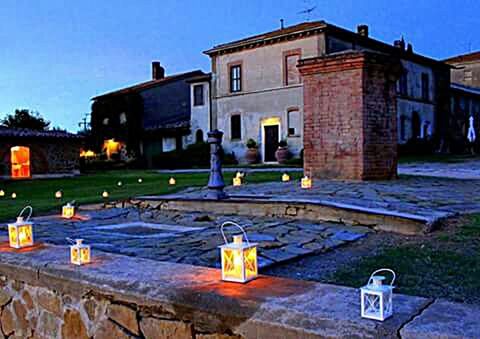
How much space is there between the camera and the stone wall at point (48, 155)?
1930 cm

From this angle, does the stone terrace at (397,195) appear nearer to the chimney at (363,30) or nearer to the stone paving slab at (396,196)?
the stone paving slab at (396,196)

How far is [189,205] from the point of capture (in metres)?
6.37

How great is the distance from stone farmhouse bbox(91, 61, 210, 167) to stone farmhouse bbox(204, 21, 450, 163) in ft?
11.2

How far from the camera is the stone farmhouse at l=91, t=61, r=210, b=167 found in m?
27.0

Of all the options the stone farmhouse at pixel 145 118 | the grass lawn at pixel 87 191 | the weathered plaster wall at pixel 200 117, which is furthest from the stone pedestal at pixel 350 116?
the stone farmhouse at pixel 145 118

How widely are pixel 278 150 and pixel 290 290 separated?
18.9 metres

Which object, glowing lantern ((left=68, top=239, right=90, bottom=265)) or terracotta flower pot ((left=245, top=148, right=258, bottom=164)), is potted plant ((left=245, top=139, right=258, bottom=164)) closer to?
terracotta flower pot ((left=245, top=148, right=258, bottom=164))

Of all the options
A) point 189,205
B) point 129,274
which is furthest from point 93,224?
point 129,274

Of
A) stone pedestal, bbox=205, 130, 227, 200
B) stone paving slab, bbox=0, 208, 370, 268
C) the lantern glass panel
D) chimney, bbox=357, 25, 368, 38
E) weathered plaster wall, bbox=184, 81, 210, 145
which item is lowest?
stone paving slab, bbox=0, 208, 370, 268

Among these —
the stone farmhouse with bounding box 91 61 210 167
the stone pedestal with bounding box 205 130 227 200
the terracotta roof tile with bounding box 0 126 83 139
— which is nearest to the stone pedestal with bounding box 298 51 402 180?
the stone pedestal with bounding box 205 130 227 200

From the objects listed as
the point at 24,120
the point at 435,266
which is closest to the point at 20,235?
the point at 435,266

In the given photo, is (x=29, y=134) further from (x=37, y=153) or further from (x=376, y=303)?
(x=376, y=303)

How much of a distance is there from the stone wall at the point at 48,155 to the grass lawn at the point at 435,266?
18.3 m

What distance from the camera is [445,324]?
1607 mm
